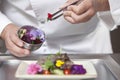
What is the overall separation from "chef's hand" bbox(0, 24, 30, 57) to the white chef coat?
0.06m

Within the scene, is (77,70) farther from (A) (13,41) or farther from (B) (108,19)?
(B) (108,19)

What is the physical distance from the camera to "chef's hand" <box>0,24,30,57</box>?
0.88 m

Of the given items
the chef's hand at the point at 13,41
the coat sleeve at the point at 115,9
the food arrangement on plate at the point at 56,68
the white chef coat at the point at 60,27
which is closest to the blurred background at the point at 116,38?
the white chef coat at the point at 60,27

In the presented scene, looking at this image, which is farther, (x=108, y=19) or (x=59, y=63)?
(x=108, y=19)

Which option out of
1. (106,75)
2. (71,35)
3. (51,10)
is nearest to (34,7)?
(51,10)

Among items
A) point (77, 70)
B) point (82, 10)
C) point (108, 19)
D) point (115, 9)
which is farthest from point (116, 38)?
point (77, 70)

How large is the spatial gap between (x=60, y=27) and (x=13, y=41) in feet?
0.81

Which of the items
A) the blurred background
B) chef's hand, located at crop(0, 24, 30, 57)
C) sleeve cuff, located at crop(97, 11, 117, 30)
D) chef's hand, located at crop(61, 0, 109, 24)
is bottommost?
the blurred background

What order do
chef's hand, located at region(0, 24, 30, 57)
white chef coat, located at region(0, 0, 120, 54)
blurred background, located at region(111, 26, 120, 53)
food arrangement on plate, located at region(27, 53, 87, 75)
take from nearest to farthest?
food arrangement on plate, located at region(27, 53, 87, 75) → chef's hand, located at region(0, 24, 30, 57) → white chef coat, located at region(0, 0, 120, 54) → blurred background, located at region(111, 26, 120, 53)

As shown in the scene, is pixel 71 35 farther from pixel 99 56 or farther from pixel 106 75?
pixel 106 75

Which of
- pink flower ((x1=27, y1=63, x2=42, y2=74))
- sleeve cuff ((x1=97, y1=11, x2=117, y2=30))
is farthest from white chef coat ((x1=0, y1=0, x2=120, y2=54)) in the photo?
pink flower ((x1=27, y1=63, x2=42, y2=74))

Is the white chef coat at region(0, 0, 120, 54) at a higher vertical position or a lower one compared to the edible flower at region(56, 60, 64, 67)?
higher

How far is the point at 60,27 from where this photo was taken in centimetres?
111

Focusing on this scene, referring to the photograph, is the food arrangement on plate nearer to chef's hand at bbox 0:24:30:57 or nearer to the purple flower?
the purple flower
